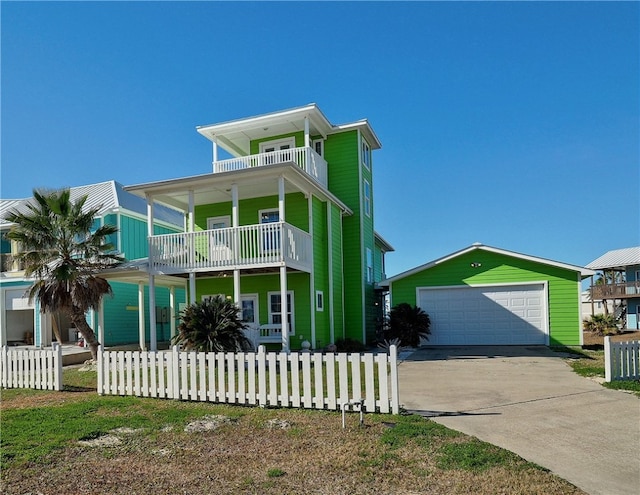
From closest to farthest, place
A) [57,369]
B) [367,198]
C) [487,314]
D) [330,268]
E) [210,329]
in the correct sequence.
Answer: [57,369] < [210,329] < [330,268] < [487,314] < [367,198]

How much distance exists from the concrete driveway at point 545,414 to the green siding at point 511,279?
6.40 m

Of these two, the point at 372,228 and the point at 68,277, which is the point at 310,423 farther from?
the point at 372,228

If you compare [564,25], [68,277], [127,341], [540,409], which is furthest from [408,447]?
[127,341]

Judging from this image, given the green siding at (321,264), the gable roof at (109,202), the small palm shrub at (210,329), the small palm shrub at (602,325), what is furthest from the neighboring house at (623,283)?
the small palm shrub at (210,329)

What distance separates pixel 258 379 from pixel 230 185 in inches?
357

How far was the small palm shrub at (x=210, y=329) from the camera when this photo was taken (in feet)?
39.7

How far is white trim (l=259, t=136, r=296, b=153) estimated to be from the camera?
20609 millimetres

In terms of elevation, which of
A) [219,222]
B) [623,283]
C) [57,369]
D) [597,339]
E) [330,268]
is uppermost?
[219,222]

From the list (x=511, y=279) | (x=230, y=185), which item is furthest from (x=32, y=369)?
(x=511, y=279)

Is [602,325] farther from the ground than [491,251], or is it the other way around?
[491,251]

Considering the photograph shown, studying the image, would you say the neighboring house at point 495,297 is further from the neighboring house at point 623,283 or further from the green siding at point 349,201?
the neighboring house at point 623,283

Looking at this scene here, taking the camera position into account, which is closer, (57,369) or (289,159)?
(57,369)

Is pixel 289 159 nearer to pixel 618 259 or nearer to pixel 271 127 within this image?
pixel 271 127

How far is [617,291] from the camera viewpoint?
35.7m
